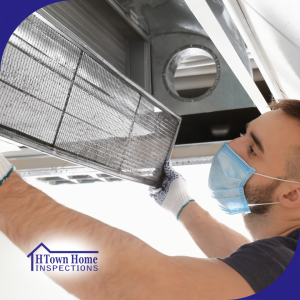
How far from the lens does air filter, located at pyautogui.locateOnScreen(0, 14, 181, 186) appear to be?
0.85 meters

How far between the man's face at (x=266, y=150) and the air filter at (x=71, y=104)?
0.47m

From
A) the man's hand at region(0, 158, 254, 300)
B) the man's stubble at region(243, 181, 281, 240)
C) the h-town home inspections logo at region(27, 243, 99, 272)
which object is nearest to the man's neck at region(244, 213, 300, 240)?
→ the man's stubble at region(243, 181, 281, 240)

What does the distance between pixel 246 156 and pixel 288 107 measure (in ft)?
0.95

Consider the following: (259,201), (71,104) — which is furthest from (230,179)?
(71,104)

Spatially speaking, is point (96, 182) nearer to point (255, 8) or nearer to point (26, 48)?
point (26, 48)

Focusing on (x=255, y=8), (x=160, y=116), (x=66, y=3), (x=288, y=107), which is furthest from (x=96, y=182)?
(x=255, y=8)

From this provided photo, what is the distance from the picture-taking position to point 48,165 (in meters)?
2.07

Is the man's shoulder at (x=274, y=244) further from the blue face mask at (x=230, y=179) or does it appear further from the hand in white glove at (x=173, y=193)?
the hand in white glove at (x=173, y=193)

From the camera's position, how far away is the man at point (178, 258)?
68 centimetres

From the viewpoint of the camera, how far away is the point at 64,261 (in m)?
0.80

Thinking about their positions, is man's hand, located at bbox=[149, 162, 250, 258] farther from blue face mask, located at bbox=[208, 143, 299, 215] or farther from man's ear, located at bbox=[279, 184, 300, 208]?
man's ear, located at bbox=[279, 184, 300, 208]

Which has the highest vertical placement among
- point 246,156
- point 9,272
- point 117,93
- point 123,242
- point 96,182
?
point 117,93

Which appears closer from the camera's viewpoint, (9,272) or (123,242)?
(123,242)

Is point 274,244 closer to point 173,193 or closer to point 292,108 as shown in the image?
point 292,108
